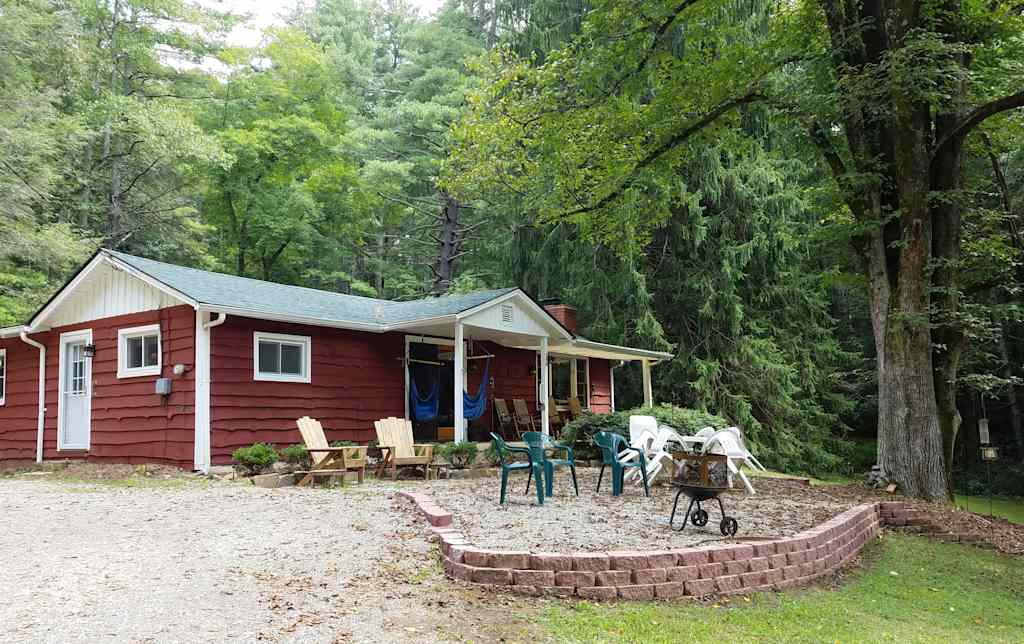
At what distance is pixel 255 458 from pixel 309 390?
1809 mm

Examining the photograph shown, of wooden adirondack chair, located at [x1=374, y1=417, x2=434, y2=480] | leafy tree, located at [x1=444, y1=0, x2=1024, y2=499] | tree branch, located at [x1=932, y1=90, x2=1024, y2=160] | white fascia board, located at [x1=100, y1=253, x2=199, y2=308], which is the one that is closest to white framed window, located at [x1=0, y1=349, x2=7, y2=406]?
white fascia board, located at [x1=100, y1=253, x2=199, y2=308]

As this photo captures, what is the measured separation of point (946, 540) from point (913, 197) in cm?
441

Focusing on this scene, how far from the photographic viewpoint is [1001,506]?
1981 cm

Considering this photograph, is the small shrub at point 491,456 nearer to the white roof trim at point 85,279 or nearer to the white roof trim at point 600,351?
the white roof trim at point 600,351

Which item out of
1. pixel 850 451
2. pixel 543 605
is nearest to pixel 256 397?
pixel 543 605

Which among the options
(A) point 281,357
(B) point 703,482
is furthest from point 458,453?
(B) point 703,482

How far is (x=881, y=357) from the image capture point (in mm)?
10195

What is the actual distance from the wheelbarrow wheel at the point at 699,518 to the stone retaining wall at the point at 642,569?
0.76 m

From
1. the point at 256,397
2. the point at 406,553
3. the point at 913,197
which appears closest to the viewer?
the point at 406,553

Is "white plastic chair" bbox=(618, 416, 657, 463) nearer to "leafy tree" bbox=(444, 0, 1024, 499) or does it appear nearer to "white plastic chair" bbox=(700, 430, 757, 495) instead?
"white plastic chair" bbox=(700, 430, 757, 495)

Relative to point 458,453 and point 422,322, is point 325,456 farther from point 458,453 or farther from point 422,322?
point 422,322

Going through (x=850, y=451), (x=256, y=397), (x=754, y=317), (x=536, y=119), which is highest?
(x=536, y=119)

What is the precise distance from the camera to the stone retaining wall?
4.69 meters

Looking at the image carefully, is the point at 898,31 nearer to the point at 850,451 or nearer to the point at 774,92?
the point at 774,92
